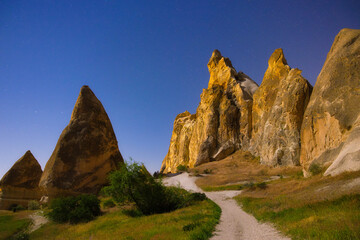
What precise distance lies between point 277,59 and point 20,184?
44.8 m

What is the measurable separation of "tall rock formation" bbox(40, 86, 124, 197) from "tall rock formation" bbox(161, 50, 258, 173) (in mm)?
26552

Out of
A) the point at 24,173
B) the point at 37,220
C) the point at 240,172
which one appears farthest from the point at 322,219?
the point at 24,173

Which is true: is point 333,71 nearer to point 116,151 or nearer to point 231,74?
point 116,151

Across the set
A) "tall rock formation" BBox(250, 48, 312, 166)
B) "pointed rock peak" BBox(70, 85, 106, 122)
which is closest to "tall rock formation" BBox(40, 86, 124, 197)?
"pointed rock peak" BBox(70, 85, 106, 122)

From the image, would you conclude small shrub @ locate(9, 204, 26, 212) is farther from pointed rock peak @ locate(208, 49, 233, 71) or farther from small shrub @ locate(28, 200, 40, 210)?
pointed rock peak @ locate(208, 49, 233, 71)

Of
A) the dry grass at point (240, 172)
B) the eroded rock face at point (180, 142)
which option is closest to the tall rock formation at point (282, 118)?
the dry grass at point (240, 172)

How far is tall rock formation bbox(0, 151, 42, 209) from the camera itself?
2364 centimetres

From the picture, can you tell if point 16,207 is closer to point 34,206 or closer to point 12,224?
point 34,206

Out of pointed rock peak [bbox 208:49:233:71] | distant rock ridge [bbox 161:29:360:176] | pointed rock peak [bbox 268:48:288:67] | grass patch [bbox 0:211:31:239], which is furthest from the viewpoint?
pointed rock peak [bbox 208:49:233:71]

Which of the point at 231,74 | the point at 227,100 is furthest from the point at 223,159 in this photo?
the point at 231,74

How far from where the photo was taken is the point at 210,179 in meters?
31.1

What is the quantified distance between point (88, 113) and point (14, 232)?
12.5m

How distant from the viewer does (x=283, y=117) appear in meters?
33.9

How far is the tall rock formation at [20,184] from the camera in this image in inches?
931
